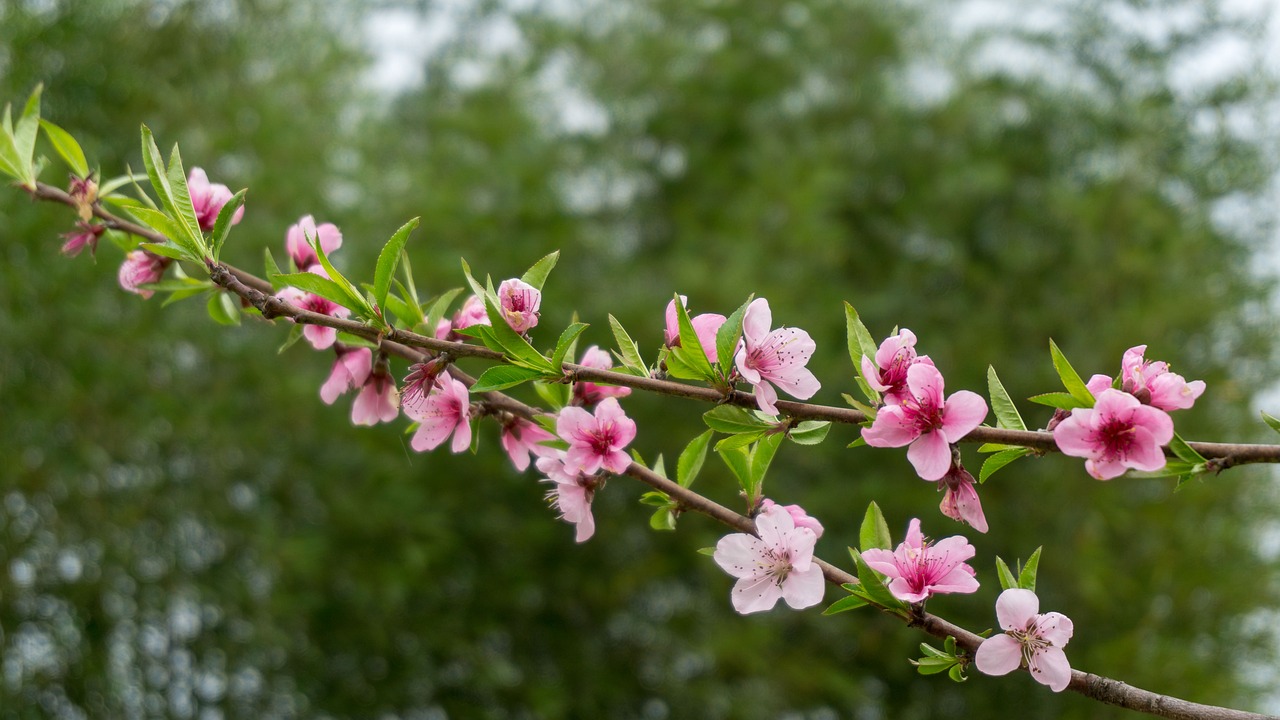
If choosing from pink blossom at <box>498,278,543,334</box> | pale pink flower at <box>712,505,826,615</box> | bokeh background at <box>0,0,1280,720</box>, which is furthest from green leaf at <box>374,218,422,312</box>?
bokeh background at <box>0,0,1280,720</box>

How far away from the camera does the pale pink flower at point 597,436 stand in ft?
2.47

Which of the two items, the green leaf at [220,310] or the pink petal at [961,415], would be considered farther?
the green leaf at [220,310]

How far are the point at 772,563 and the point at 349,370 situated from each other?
0.36 metres

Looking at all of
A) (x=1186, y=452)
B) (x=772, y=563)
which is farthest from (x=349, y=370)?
(x=1186, y=452)

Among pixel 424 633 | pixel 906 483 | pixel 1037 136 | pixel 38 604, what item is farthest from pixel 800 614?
pixel 38 604

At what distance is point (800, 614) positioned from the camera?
13.1 ft

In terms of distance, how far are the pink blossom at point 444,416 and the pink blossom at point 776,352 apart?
0.22 metres

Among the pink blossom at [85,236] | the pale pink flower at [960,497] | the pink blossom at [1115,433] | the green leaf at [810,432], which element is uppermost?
the pink blossom at [1115,433]

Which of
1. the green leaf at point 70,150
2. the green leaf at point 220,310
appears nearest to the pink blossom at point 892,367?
the green leaf at point 220,310

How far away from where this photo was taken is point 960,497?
71 centimetres

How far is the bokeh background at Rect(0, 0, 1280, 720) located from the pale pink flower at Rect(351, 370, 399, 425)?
8.68 feet

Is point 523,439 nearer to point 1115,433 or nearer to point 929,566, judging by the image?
point 929,566

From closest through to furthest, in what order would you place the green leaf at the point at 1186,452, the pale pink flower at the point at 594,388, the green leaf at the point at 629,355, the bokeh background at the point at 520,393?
the green leaf at the point at 1186,452, the green leaf at the point at 629,355, the pale pink flower at the point at 594,388, the bokeh background at the point at 520,393

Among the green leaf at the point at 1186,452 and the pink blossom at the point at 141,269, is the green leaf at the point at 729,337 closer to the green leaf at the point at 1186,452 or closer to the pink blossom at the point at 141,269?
the green leaf at the point at 1186,452
